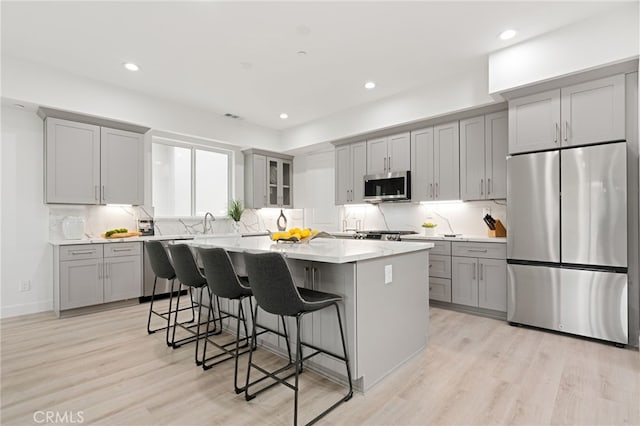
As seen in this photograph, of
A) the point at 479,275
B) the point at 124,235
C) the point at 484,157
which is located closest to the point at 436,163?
the point at 484,157

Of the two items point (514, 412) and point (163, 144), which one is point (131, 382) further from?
point (163, 144)

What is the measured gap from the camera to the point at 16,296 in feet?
13.0

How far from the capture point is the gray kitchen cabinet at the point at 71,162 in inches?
157

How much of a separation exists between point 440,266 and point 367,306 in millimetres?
2368

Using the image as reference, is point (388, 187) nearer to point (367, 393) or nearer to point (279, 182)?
point (279, 182)

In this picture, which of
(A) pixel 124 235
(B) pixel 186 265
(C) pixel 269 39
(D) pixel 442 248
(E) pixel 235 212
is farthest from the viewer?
(E) pixel 235 212

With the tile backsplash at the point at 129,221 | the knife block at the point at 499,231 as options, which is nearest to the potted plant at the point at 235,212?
the tile backsplash at the point at 129,221

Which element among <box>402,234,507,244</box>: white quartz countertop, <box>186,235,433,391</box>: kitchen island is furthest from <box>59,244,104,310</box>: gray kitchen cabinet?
<box>402,234,507,244</box>: white quartz countertop

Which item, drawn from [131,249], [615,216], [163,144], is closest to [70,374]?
[131,249]

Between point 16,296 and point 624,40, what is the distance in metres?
6.83

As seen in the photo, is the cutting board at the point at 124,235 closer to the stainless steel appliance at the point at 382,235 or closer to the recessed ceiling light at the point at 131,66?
the recessed ceiling light at the point at 131,66

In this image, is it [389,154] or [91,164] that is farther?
[389,154]

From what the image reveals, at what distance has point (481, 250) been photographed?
3.83 m

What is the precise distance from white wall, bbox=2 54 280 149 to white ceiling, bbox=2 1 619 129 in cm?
17
